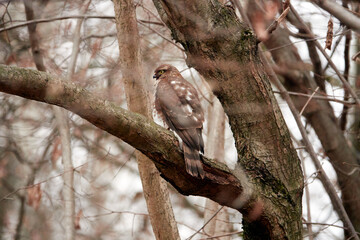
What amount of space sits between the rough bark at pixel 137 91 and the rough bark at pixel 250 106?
0.70 m

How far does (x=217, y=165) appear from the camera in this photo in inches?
129

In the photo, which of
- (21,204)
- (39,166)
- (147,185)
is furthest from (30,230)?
(147,185)

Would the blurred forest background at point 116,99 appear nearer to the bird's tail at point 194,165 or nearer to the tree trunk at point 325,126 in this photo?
the tree trunk at point 325,126

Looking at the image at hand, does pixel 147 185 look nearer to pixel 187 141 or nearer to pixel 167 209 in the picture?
pixel 167 209

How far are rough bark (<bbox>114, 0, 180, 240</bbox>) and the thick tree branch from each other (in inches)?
39.2

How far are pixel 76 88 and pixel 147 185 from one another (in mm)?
1838

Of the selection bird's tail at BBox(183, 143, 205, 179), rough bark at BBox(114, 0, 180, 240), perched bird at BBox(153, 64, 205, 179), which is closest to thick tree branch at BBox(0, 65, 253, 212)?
bird's tail at BBox(183, 143, 205, 179)

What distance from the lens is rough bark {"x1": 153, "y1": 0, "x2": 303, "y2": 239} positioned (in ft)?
11.5

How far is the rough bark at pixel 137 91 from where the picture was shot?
4258 mm

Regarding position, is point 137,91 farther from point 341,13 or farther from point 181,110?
point 341,13

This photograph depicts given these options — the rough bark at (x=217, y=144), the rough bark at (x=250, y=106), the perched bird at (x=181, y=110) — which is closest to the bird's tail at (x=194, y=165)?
the perched bird at (x=181, y=110)

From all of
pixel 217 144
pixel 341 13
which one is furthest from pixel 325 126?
pixel 341 13

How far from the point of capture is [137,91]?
4.29 metres

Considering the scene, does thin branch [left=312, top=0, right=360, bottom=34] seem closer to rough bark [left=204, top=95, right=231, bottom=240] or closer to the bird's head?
the bird's head
